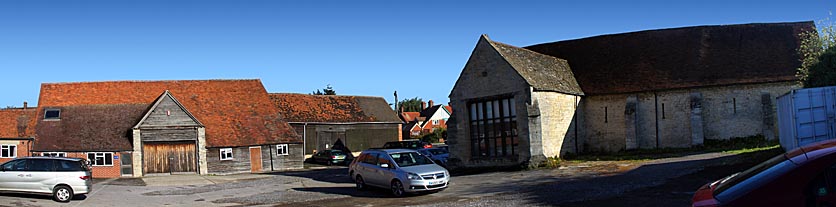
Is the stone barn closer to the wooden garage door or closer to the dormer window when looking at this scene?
the wooden garage door

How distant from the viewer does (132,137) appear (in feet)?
118

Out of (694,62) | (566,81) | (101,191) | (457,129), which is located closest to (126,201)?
(101,191)

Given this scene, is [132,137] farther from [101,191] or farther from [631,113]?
[631,113]

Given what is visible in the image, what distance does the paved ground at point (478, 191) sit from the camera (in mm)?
16016

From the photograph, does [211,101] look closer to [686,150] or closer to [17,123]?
[17,123]

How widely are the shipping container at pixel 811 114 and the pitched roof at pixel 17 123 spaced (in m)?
38.7

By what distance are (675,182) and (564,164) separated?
10.1 m

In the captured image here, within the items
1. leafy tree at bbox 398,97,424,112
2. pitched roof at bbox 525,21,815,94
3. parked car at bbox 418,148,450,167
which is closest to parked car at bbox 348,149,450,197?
parked car at bbox 418,148,450,167

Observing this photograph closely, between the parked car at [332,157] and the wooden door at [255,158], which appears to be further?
the parked car at [332,157]

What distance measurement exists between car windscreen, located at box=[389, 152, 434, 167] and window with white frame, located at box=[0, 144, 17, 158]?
93.2 ft

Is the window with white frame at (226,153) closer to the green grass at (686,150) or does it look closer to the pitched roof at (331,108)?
the pitched roof at (331,108)

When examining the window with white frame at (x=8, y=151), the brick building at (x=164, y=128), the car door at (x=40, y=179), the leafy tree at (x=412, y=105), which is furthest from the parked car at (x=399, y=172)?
the leafy tree at (x=412, y=105)

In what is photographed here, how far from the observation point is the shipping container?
17.6m

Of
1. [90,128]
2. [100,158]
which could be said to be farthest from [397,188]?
[90,128]
